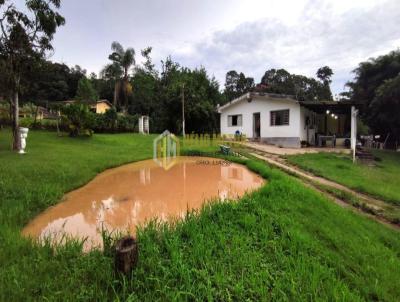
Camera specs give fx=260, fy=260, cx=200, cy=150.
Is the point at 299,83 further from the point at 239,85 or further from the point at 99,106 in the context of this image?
the point at 99,106

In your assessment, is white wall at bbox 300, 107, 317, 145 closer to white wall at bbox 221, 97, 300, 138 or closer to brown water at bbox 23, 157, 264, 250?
white wall at bbox 221, 97, 300, 138

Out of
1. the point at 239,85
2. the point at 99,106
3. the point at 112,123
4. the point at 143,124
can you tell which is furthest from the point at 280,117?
the point at 239,85

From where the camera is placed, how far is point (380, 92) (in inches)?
695

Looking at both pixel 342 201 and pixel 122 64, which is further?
pixel 122 64

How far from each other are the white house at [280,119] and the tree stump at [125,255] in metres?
14.4

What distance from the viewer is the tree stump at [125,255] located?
2439 mm

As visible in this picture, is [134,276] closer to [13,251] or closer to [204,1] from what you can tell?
[13,251]

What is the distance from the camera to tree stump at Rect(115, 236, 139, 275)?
96.0 inches

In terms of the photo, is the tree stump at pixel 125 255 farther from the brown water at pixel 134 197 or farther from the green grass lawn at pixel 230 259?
the brown water at pixel 134 197

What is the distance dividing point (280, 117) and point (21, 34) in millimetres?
13999

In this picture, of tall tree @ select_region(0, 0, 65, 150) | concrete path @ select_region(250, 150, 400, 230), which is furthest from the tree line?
concrete path @ select_region(250, 150, 400, 230)

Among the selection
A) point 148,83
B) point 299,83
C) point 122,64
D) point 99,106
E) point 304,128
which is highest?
point 299,83

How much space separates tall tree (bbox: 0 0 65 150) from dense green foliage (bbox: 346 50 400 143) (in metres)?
19.5

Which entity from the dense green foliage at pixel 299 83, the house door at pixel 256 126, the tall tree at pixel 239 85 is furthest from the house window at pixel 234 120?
the tall tree at pixel 239 85
